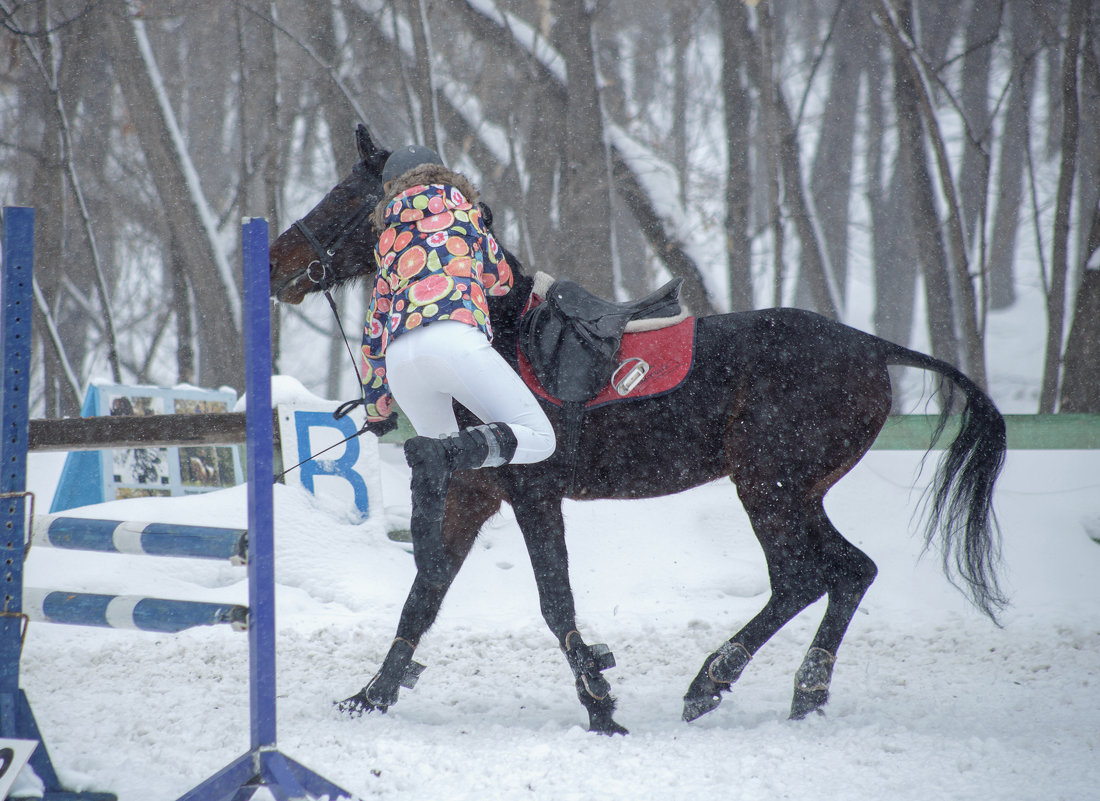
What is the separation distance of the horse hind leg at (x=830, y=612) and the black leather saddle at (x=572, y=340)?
1.10m

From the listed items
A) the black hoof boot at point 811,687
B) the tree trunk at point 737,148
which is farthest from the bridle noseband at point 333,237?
the tree trunk at point 737,148

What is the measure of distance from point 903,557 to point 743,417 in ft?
9.15

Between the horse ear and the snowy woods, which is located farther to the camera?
the snowy woods

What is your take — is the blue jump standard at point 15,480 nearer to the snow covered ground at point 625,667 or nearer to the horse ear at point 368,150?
the snow covered ground at point 625,667

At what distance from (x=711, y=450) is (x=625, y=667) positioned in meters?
1.30

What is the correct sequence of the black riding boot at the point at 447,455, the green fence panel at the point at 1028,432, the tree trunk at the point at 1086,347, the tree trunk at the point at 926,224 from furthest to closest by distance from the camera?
the tree trunk at the point at 926,224
the tree trunk at the point at 1086,347
the green fence panel at the point at 1028,432
the black riding boot at the point at 447,455

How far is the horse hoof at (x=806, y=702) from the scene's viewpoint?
9.75 feet

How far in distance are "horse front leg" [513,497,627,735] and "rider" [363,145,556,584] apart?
32cm

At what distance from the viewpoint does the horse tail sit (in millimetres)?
3281

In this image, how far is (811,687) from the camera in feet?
9.88

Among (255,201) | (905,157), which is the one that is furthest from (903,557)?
(255,201)

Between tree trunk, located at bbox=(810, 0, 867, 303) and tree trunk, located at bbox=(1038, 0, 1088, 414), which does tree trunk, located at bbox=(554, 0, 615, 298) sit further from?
tree trunk, located at bbox=(810, 0, 867, 303)

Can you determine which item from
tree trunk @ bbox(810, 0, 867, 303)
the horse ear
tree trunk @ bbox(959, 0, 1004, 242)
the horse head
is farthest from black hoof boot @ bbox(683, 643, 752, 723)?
tree trunk @ bbox(810, 0, 867, 303)

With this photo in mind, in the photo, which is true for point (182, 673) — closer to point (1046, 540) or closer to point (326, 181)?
point (1046, 540)
